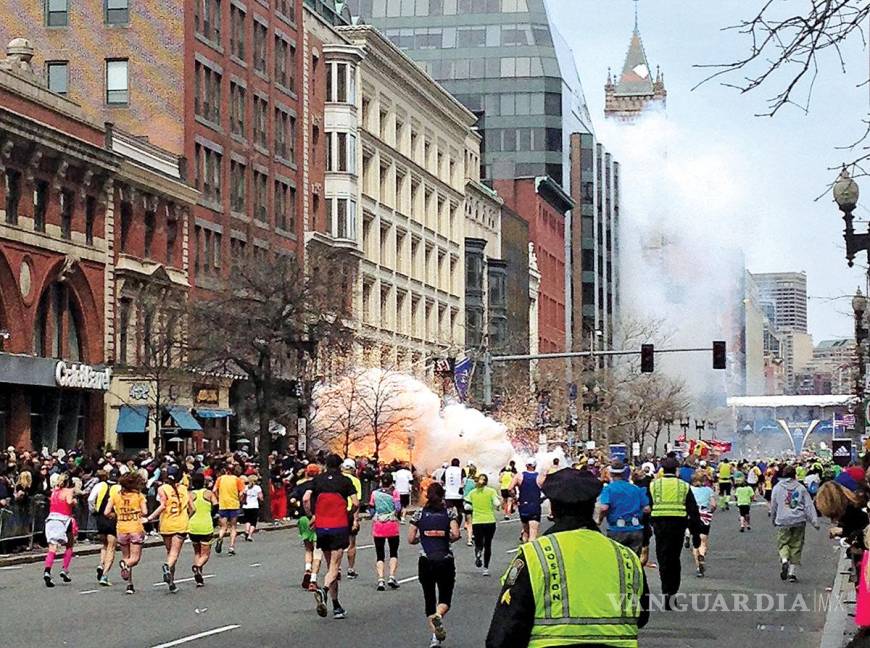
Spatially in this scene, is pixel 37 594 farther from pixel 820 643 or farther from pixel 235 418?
pixel 235 418

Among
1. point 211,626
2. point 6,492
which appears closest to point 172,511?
point 211,626

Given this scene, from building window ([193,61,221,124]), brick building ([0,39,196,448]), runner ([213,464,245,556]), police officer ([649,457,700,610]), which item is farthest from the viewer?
building window ([193,61,221,124])

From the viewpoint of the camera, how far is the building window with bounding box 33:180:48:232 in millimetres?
49656

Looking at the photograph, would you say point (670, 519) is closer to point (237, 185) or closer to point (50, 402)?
point (50, 402)

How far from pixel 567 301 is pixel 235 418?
250 feet

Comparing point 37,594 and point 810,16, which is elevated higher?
point 810,16

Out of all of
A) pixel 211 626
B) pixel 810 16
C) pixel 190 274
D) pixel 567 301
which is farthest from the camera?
pixel 567 301

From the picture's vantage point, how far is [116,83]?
2453 inches

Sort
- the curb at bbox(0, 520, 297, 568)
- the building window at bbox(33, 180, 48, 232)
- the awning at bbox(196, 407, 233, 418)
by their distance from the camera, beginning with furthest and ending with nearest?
the awning at bbox(196, 407, 233, 418)
the building window at bbox(33, 180, 48, 232)
the curb at bbox(0, 520, 297, 568)

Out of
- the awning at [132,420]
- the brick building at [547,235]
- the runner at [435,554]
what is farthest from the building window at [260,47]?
the brick building at [547,235]

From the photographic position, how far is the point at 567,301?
139m

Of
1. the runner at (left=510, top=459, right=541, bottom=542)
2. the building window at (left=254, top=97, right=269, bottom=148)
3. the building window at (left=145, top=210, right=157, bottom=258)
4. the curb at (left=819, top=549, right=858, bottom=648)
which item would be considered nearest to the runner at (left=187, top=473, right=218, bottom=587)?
the runner at (left=510, top=459, right=541, bottom=542)

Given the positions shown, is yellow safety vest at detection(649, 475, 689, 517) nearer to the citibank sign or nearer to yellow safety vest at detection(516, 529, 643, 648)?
yellow safety vest at detection(516, 529, 643, 648)

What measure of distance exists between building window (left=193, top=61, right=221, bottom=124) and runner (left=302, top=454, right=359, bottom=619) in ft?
140
